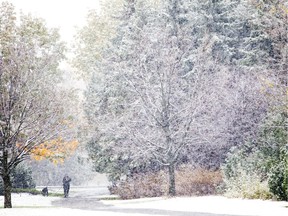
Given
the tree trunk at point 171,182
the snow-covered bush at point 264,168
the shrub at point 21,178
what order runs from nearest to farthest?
1. the snow-covered bush at point 264,168
2. the tree trunk at point 171,182
3. the shrub at point 21,178

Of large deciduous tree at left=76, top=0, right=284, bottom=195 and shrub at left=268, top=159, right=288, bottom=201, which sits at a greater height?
large deciduous tree at left=76, top=0, right=284, bottom=195

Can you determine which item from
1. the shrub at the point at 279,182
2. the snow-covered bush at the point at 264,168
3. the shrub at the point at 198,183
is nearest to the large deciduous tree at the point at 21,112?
the shrub at the point at 198,183

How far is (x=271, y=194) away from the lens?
16.2m

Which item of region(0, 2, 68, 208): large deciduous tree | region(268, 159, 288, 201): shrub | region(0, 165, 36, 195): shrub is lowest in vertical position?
region(268, 159, 288, 201): shrub

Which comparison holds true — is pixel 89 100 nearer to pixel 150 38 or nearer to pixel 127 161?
pixel 127 161

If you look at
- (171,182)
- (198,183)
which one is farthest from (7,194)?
(198,183)

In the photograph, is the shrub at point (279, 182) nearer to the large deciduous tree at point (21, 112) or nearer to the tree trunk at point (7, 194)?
the large deciduous tree at point (21, 112)

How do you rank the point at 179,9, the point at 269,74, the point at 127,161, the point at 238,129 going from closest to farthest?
the point at 238,129 < the point at 269,74 < the point at 127,161 < the point at 179,9

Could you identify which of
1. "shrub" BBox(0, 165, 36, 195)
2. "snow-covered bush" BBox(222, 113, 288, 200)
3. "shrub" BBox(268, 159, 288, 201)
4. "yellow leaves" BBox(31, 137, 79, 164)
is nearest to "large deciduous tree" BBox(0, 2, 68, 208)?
"yellow leaves" BBox(31, 137, 79, 164)

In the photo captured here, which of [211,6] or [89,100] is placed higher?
[211,6]

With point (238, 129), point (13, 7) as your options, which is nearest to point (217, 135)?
point (238, 129)

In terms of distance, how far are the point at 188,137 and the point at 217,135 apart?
1707 millimetres

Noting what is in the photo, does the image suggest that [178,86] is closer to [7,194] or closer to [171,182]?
[171,182]

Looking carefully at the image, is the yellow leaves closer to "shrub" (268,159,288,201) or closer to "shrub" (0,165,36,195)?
"shrub" (268,159,288,201)
